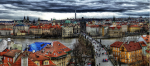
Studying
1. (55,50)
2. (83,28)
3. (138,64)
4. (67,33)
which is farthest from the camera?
(83,28)

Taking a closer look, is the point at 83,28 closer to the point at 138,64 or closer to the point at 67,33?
the point at 67,33

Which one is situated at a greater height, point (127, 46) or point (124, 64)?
point (127, 46)

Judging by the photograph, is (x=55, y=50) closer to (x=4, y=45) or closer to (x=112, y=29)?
(x=4, y=45)

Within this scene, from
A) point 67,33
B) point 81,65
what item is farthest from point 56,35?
point 81,65

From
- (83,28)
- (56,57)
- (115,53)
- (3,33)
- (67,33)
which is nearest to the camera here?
(56,57)

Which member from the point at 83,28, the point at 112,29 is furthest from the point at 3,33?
the point at 112,29

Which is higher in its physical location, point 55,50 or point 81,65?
point 55,50

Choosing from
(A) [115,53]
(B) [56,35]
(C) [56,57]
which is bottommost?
(B) [56,35]

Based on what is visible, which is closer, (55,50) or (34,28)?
(55,50)

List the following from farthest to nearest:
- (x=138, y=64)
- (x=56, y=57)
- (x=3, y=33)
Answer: (x=3, y=33), (x=138, y=64), (x=56, y=57)
